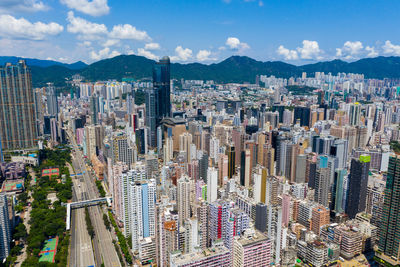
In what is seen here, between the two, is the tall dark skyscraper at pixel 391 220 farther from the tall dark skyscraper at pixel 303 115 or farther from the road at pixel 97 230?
the tall dark skyscraper at pixel 303 115

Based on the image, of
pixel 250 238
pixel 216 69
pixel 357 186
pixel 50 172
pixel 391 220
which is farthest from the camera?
pixel 216 69

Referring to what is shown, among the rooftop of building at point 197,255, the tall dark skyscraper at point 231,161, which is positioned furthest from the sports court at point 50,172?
the rooftop of building at point 197,255

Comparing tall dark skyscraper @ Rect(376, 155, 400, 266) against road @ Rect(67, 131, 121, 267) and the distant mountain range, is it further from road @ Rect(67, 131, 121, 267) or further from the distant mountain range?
the distant mountain range

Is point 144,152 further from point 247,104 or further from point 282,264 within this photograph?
point 247,104

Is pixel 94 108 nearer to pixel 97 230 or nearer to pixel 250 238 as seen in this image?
pixel 97 230

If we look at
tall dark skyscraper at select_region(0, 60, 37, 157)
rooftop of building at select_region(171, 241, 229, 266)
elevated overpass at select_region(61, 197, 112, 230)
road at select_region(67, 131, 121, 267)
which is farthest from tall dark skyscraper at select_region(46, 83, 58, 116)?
rooftop of building at select_region(171, 241, 229, 266)

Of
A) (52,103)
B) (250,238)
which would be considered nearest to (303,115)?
(250,238)
